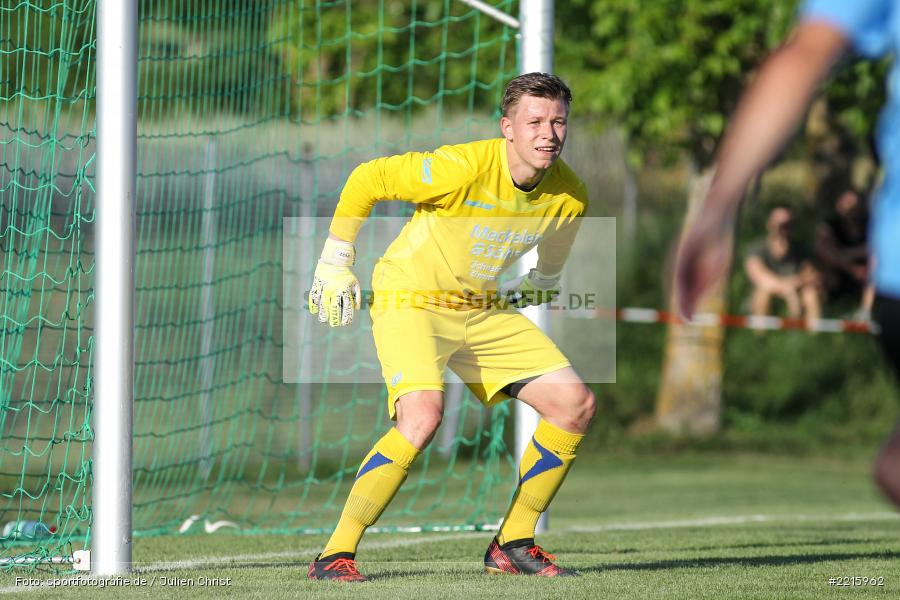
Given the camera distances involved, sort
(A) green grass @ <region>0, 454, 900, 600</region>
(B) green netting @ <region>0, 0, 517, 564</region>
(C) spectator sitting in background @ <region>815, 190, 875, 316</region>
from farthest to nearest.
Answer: (C) spectator sitting in background @ <region>815, 190, 875, 316</region> < (B) green netting @ <region>0, 0, 517, 564</region> < (A) green grass @ <region>0, 454, 900, 600</region>

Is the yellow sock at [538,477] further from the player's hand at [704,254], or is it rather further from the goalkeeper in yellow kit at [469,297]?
the player's hand at [704,254]

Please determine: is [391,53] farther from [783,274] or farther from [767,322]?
[767,322]

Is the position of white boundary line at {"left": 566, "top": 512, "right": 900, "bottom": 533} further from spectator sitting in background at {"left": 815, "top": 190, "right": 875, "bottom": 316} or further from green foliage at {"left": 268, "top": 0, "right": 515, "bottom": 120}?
green foliage at {"left": 268, "top": 0, "right": 515, "bottom": 120}

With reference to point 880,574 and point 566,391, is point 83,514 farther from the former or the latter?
point 880,574

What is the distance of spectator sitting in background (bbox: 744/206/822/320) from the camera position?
47.3 feet

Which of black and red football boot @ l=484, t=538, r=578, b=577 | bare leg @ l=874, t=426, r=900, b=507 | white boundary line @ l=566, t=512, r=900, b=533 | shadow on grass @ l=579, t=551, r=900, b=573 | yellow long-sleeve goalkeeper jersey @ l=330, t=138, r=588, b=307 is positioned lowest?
white boundary line @ l=566, t=512, r=900, b=533

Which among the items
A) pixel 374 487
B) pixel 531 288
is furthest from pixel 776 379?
pixel 374 487

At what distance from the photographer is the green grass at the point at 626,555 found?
4.88m

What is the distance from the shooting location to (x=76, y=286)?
636cm

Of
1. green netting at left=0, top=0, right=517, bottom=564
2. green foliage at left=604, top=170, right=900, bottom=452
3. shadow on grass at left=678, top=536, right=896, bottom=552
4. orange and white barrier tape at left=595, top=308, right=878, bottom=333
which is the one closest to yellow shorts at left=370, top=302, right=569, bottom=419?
green netting at left=0, top=0, right=517, bottom=564

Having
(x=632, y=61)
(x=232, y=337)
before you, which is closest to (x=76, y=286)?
(x=232, y=337)

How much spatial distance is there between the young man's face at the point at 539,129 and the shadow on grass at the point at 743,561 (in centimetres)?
176

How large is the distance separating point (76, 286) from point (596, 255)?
37.9 ft

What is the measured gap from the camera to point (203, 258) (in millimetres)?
10680
